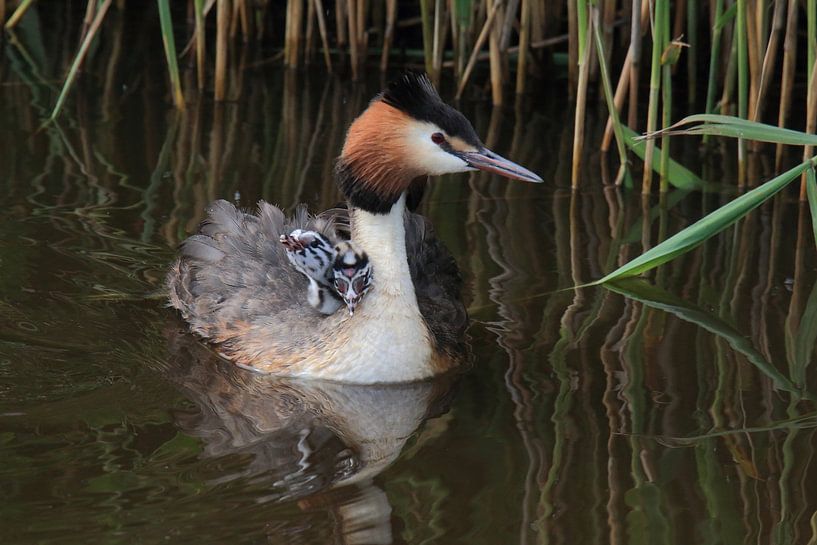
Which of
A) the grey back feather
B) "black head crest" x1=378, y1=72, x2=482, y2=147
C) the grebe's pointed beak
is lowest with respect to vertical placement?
the grey back feather

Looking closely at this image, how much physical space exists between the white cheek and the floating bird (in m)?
0.41

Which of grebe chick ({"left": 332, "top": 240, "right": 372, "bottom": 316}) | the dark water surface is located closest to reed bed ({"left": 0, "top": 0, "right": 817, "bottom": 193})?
the dark water surface

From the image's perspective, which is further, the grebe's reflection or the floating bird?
the floating bird

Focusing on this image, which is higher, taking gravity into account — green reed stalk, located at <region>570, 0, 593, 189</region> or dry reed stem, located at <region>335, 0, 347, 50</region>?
dry reed stem, located at <region>335, 0, 347, 50</region>

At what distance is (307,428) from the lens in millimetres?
4328

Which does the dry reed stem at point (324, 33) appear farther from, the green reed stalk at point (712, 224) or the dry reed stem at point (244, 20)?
the green reed stalk at point (712, 224)

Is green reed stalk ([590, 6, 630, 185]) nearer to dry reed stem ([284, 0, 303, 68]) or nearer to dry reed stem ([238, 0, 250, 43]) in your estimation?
dry reed stem ([284, 0, 303, 68])

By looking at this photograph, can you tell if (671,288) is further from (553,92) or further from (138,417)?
(553,92)

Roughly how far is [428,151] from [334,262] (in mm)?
526

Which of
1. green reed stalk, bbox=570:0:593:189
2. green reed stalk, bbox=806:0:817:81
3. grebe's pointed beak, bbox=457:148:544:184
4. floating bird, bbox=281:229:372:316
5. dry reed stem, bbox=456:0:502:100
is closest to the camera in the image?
grebe's pointed beak, bbox=457:148:544:184

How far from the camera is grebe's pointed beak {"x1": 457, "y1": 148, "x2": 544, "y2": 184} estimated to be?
15.1 feet

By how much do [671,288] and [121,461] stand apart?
8.84 feet

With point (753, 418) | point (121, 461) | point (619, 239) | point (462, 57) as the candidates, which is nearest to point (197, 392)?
point (121, 461)

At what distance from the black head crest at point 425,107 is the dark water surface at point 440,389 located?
88cm
